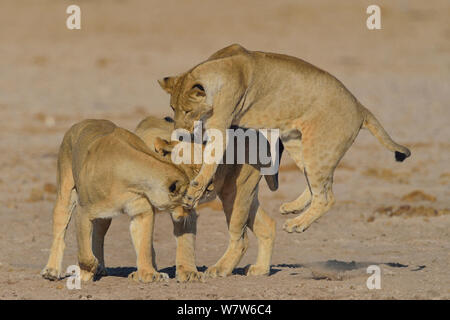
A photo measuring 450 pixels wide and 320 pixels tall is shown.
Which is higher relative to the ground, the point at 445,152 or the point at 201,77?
the point at 201,77

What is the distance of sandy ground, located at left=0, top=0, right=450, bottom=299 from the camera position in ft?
26.0

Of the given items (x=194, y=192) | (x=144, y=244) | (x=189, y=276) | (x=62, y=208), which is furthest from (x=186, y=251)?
(x=62, y=208)

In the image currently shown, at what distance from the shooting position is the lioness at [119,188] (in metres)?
7.21

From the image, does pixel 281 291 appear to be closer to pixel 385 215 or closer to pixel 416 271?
pixel 416 271

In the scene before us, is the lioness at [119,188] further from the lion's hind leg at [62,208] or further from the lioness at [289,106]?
the lioness at [289,106]

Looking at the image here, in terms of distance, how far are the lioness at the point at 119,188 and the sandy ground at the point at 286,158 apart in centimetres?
22

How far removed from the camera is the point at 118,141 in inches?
291

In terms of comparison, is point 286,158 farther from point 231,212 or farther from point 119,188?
point 119,188

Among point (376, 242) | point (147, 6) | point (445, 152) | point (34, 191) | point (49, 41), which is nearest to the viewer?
point (376, 242)

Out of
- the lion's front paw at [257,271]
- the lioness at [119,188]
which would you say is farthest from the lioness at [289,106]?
the lion's front paw at [257,271]

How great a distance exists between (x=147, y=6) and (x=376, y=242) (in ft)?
67.0

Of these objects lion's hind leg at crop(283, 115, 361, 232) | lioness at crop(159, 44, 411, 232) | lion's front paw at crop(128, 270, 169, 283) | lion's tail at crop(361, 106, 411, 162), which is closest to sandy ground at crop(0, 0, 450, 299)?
lion's front paw at crop(128, 270, 169, 283)
